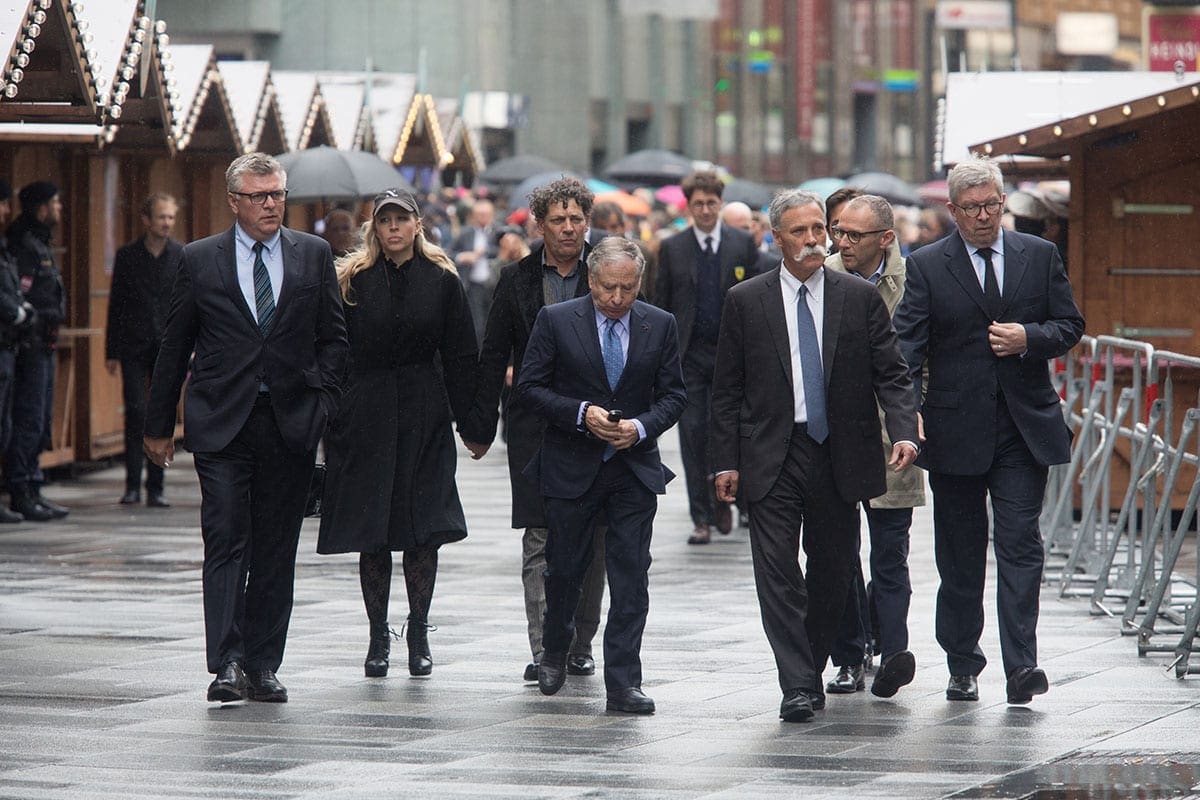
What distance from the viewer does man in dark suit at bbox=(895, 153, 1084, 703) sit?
870 centimetres

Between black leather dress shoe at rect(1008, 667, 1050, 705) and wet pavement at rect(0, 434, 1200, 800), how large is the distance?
7 cm

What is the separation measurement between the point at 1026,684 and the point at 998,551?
1.67 feet

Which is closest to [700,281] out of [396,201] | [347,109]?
[396,201]

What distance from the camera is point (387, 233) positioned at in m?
9.35

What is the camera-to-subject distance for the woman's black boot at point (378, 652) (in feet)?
30.7

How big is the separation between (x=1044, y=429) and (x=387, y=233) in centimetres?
259

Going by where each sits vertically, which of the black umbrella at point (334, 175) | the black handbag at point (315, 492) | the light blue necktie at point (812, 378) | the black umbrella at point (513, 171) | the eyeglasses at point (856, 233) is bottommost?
the black handbag at point (315, 492)

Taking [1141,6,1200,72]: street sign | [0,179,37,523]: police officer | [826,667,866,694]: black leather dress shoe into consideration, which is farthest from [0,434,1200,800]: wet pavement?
[1141,6,1200,72]: street sign

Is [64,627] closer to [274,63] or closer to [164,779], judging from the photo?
[164,779]

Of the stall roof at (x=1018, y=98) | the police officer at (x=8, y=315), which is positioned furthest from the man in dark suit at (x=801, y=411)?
the stall roof at (x=1018, y=98)

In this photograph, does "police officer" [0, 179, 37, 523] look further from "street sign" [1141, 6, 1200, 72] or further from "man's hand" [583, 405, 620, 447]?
"street sign" [1141, 6, 1200, 72]

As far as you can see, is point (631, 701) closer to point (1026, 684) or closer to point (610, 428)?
point (610, 428)

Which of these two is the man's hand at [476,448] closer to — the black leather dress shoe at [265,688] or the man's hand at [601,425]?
the man's hand at [601,425]

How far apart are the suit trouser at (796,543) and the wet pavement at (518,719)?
229 millimetres
